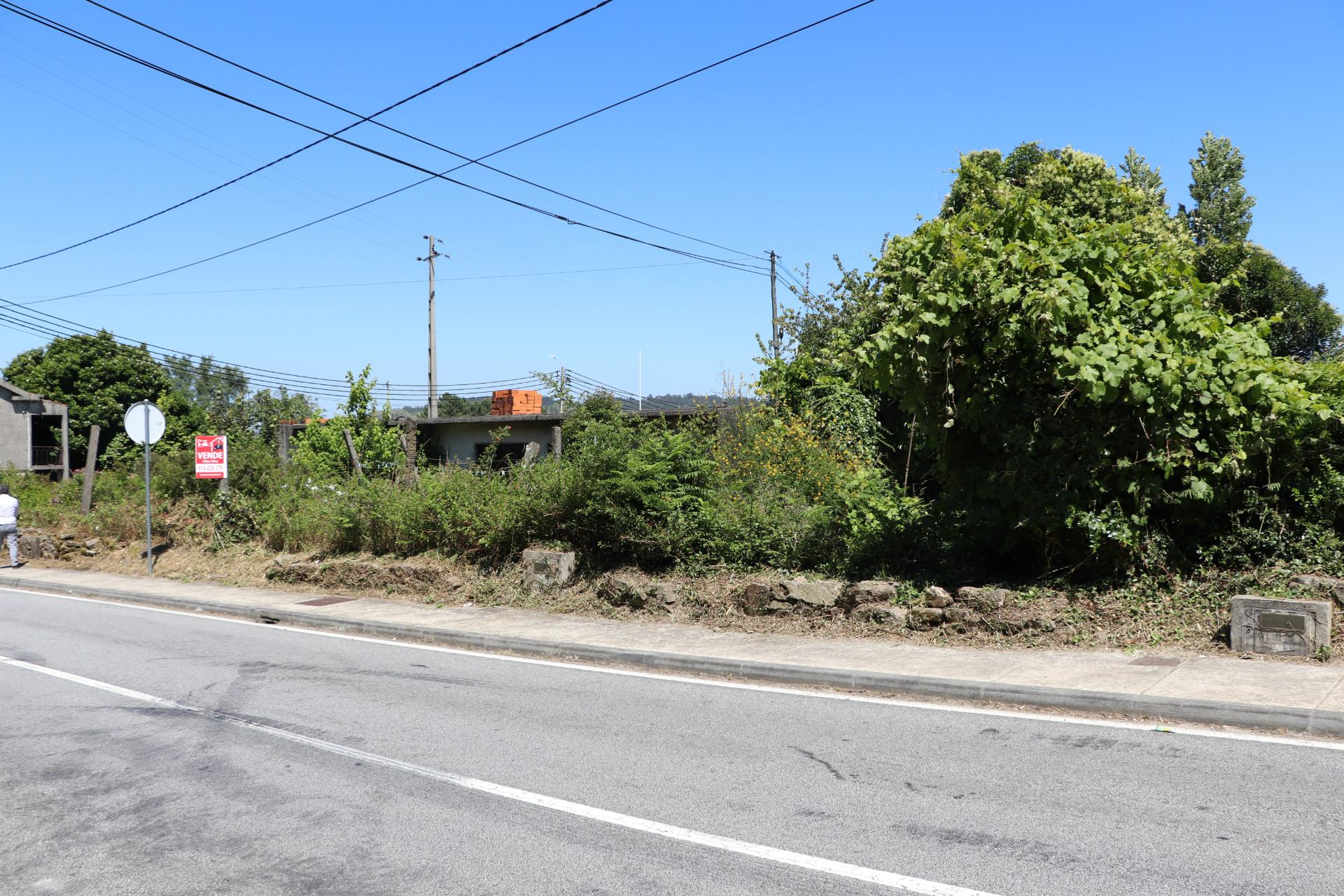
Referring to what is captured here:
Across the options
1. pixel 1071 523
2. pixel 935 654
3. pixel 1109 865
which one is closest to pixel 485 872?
pixel 1109 865

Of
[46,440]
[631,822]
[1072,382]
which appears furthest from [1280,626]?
[46,440]

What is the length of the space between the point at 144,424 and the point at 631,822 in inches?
630

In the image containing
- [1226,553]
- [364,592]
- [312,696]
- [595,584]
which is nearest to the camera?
[312,696]

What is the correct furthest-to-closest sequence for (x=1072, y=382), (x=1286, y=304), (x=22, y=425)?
1. (x=22, y=425)
2. (x=1286, y=304)
3. (x=1072, y=382)

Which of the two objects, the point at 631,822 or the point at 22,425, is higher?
the point at 22,425

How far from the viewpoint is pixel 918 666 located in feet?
27.9

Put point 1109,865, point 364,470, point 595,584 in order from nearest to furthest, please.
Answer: point 1109,865
point 595,584
point 364,470

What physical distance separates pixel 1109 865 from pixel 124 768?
227 inches

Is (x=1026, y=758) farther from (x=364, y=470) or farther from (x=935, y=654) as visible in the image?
(x=364, y=470)

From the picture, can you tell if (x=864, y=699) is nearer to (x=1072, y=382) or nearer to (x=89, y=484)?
(x=1072, y=382)

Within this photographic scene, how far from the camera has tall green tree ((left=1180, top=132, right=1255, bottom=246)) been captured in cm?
2848

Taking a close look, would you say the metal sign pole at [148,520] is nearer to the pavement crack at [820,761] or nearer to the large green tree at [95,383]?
the pavement crack at [820,761]

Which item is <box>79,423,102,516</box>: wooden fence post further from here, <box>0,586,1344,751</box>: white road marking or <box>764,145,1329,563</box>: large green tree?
<box>764,145,1329,563</box>: large green tree

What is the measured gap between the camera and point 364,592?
594 inches
